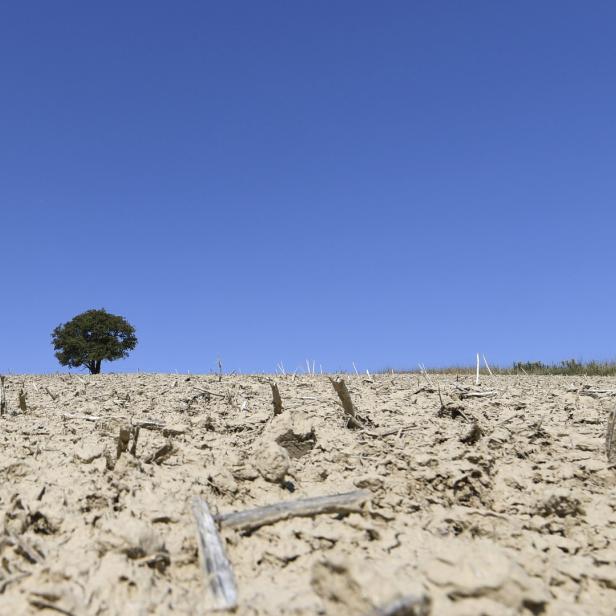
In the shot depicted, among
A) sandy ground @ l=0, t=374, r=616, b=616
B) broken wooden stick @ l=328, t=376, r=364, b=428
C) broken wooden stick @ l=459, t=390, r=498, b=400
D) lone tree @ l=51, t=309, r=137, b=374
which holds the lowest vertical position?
sandy ground @ l=0, t=374, r=616, b=616

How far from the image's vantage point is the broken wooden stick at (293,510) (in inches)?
154

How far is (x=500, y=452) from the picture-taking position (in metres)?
5.41

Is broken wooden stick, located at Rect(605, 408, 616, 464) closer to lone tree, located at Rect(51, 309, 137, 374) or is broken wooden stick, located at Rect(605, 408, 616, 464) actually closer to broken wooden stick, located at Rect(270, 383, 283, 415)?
broken wooden stick, located at Rect(270, 383, 283, 415)

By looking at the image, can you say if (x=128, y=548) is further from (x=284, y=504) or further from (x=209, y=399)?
(x=209, y=399)

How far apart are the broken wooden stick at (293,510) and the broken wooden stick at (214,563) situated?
14 centimetres

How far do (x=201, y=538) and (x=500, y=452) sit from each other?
3.04 meters

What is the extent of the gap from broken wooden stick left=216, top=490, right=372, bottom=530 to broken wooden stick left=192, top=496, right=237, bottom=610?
5.4 inches

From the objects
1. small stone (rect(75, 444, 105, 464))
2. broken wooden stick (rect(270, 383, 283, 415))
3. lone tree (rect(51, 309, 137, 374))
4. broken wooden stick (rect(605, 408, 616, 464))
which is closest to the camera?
small stone (rect(75, 444, 105, 464))

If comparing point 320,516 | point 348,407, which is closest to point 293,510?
point 320,516

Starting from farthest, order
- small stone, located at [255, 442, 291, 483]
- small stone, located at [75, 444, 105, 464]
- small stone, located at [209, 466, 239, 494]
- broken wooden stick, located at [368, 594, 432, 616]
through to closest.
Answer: small stone, located at [75, 444, 105, 464] → small stone, located at [255, 442, 291, 483] → small stone, located at [209, 466, 239, 494] → broken wooden stick, located at [368, 594, 432, 616]

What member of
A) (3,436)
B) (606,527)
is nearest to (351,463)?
(606,527)

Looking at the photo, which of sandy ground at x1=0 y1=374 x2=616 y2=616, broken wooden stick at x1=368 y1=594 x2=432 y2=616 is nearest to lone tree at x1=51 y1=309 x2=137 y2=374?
sandy ground at x1=0 y1=374 x2=616 y2=616

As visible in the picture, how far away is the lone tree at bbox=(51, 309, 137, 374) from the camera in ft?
124

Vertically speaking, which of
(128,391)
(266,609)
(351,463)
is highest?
(128,391)
